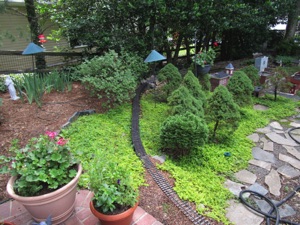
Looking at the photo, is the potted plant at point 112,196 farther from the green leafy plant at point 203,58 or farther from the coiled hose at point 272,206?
the green leafy plant at point 203,58

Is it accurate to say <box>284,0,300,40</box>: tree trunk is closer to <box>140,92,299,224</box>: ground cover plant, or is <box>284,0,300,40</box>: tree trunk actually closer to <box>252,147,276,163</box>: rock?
<box>140,92,299,224</box>: ground cover plant

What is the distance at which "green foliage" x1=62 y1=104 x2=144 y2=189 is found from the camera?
2693mm

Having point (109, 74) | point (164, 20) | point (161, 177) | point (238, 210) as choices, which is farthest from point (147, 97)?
point (238, 210)

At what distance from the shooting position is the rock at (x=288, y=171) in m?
3.06

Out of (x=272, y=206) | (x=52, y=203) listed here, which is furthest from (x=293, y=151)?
(x=52, y=203)

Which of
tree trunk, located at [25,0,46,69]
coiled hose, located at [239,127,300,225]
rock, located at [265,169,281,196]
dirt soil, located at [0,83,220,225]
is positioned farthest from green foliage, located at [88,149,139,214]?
tree trunk, located at [25,0,46,69]

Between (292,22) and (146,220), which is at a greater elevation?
(292,22)

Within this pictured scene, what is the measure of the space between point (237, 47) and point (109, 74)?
27.2 feet

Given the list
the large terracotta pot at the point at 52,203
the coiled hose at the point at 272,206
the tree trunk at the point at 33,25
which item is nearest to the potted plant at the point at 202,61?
the coiled hose at the point at 272,206

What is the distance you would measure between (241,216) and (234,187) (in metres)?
0.47

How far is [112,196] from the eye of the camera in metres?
1.72

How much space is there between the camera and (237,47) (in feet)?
34.7

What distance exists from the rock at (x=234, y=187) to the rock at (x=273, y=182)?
14.3 inches

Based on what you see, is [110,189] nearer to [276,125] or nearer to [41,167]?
[41,167]
